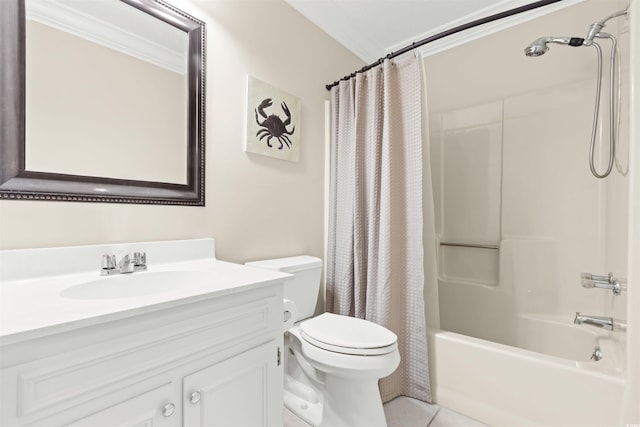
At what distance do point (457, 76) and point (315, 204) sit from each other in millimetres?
1543

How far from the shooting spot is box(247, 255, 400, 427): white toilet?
118 cm

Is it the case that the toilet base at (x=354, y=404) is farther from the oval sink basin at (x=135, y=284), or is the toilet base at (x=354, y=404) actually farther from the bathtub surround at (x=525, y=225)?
the oval sink basin at (x=135, y=284)

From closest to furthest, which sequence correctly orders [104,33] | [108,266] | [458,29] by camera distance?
[108,266]
[104,33]
[458,29]

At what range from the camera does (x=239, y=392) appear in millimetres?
916

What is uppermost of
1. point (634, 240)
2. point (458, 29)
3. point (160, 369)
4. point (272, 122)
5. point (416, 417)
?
point (458, 29)

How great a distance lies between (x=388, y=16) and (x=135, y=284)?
2274 millimetres

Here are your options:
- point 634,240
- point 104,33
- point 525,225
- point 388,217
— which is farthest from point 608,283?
point 104,33

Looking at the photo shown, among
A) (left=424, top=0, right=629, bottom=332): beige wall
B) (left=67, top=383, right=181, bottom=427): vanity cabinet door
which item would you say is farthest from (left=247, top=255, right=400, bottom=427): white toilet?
(left=424, top=0, right=629, bottom=332): beige wall

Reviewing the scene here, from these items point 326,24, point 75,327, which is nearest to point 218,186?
point 75,327

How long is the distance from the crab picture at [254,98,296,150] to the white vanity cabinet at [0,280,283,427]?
98 cm

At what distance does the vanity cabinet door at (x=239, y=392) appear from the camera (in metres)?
0.81

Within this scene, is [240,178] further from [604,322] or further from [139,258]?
[604,322]

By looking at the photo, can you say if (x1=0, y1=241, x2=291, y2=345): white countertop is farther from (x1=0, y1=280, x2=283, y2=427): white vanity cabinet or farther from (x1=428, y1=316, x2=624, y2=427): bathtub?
(x1=428, y1=316, x2=624, y2=427): bathtub

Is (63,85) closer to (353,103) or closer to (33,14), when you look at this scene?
(33,14)
